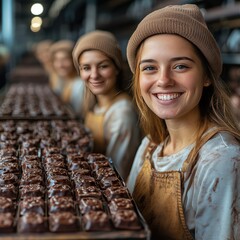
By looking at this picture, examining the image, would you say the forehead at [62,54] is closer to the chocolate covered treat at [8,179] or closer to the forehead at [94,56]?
the forehead at [94,56]

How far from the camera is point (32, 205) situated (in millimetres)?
1200

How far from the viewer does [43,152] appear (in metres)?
1.92

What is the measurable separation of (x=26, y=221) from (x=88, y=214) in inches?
7.2

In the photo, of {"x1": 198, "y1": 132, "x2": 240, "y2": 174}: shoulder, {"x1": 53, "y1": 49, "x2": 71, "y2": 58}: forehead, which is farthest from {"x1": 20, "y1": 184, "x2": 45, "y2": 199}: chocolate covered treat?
{"x1": 53, "y1": 49, "x2": 71, "y2": 58}: forehead

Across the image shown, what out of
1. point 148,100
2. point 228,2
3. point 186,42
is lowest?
point 148,100

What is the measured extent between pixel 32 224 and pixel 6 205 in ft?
0.55

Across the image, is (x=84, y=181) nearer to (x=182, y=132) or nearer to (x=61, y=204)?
(x=61, y=204)

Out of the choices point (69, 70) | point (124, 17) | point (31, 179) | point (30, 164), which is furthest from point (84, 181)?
point (124, 17)

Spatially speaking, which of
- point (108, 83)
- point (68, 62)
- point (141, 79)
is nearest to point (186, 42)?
point (141, 79)

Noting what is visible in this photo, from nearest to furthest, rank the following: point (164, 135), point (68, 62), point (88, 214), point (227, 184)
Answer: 1. point (88, 214)
2. point (227, 184)
3. point (164, 135)
4. point (68, 62)

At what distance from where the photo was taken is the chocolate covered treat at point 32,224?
3.52 ft

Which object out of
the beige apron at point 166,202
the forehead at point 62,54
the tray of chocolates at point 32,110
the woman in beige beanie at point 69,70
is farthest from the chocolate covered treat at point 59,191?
the forehead at point 62,54

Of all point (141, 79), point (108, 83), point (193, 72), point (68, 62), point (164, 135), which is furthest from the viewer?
point (68, 62)

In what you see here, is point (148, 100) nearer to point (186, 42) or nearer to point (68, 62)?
point (186, 42)
